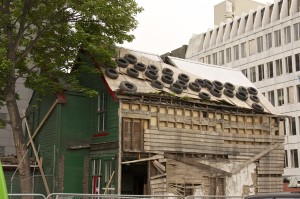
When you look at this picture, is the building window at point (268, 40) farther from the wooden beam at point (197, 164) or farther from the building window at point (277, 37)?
the wooden beam at point (197, 164)

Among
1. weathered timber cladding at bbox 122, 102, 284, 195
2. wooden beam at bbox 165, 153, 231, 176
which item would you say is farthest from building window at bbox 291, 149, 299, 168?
wooden beam at bbox 165, 153, 231, 176

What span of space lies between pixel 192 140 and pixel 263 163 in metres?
5.63

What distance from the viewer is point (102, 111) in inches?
952

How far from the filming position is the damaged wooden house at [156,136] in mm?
22922

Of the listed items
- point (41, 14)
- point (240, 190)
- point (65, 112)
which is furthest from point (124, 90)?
point (240, 190)

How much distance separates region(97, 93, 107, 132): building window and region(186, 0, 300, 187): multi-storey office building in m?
35.3

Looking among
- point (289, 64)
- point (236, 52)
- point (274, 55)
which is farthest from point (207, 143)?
point (236, 52)

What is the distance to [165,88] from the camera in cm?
2508

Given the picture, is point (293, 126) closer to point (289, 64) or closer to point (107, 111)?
point (289, 64)

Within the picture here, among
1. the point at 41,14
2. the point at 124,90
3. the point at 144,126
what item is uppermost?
the point at 41,14

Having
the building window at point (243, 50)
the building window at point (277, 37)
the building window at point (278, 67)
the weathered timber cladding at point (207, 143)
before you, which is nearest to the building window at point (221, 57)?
the building window at point (243, 50)

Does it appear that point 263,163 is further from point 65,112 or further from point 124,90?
point 65,112

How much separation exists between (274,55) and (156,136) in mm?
42336

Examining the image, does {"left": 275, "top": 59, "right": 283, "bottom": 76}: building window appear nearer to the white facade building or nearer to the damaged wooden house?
the damaged wooden house
